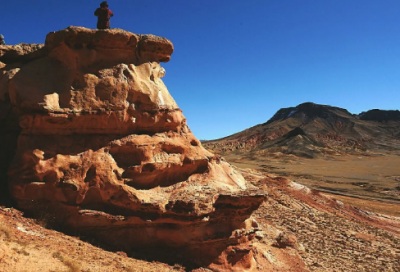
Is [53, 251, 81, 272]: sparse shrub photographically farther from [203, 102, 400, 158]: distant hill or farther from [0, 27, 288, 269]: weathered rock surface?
[203, 102, 400, 158]: distant hill

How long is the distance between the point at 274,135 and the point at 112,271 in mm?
111882

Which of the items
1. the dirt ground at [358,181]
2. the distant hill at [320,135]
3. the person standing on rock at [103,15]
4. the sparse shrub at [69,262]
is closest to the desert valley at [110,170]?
the sparse shrub at [69,262]

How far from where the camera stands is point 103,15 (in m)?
10.7

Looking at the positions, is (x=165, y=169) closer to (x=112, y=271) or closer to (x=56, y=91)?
(x=112, y=271)

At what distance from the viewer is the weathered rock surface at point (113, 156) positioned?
9.02 metres

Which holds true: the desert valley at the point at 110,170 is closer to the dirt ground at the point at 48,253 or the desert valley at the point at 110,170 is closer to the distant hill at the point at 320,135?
the dirt ground at the point at 48,253

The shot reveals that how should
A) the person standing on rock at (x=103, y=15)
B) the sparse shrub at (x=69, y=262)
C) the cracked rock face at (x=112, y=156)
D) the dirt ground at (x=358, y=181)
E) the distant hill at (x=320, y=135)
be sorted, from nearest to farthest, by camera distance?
the sparse shrub at (x=69, y=262)
the cracked rock face at (x=112, y=156)
the person standing on rock at (x=103, y=15)
the dirt ground at (x=358, y=181)
the distant hill at (x=320, y=135)

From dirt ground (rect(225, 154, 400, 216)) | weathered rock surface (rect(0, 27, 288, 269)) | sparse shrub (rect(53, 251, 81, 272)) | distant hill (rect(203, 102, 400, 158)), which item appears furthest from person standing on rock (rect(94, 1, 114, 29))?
distant hill (rect(203, 102, 400, 158))

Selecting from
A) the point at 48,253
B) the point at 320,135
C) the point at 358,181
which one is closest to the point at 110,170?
the point at 48,253

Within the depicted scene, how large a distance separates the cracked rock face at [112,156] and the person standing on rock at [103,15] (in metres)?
1.00

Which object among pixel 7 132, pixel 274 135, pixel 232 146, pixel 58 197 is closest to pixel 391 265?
pixel 58 197

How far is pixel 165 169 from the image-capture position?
1008 cm

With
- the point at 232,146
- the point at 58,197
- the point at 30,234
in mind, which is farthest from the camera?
the point at 232,146

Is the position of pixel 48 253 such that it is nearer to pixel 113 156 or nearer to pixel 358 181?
pixel 113 156
